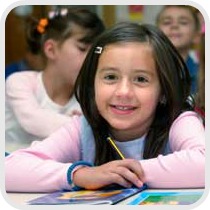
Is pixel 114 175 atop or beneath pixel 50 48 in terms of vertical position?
beneath

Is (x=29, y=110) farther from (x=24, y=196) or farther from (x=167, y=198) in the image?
(x=167, y=198)

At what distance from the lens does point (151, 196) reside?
0.77 meters

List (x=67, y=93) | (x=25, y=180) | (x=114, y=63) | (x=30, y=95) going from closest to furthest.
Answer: (x=25, y=180) < (x=114, y=63) < (x=30, y=95) < (x=67, y=93)

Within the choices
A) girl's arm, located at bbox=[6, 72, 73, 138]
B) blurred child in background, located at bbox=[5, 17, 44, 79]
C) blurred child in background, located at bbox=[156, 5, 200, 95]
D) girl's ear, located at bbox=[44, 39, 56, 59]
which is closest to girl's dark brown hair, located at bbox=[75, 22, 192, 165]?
girl's arm, located at bbox=[6, 72, 73, 138]

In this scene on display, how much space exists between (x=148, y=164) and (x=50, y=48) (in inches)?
37.0

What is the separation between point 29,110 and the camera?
4.63 ft

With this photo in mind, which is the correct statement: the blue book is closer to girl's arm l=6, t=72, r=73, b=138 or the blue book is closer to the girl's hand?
the girl's hand

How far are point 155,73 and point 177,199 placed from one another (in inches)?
12.1

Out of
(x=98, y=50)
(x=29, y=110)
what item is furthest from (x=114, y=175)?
(x=29, y=110)

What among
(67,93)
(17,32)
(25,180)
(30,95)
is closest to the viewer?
(25,180)

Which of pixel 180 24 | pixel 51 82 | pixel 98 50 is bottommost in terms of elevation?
pixel 51 82
